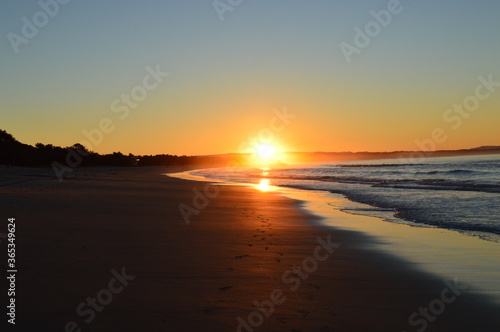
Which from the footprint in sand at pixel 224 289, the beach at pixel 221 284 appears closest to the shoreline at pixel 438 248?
the beach at pixel 221 284

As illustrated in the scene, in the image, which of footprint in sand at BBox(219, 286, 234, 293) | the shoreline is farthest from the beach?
the shoreline

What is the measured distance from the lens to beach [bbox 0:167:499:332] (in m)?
5.55

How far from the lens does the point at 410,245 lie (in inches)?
445

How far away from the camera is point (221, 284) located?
7.02 metres

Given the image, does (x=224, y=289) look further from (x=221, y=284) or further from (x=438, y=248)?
(x=438, y=248)

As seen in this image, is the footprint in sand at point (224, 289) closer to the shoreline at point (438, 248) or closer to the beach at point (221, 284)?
the beach at point (221, 284)

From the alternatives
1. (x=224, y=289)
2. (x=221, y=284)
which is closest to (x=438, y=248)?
(x=221, y=284)

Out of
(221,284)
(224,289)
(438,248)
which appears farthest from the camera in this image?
(438,248)

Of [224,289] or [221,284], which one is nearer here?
[224,289]

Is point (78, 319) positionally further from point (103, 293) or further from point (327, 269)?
point (327, 269)

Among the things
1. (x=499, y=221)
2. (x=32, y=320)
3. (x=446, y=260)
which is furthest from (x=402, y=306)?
(x=499, y=221)

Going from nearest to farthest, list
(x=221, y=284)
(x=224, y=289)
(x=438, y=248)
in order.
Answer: (x=224, y=289), (x=221, y=284), (x=438, y=248)

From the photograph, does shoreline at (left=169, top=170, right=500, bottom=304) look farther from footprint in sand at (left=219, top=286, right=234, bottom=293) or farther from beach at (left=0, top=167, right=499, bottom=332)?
footprint in sand at (left=219, top=286, right=234, bottom=293)

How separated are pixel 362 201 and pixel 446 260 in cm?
1541
